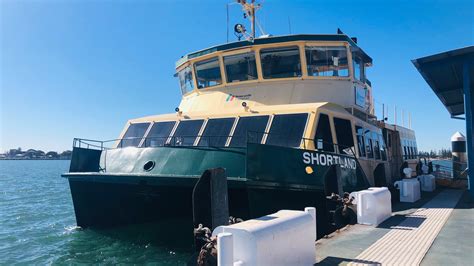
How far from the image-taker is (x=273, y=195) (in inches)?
281

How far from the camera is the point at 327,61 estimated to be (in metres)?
10.8

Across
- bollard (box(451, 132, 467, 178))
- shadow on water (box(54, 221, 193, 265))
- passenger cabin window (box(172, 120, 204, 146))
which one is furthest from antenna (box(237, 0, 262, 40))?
bollard (box(451, 132, 467, 178))

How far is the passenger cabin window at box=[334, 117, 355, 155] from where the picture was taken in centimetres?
921

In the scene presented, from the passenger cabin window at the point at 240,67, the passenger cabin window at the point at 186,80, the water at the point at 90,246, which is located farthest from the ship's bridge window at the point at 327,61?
the water at the point at 90,246

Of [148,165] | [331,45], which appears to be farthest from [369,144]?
[148,165]

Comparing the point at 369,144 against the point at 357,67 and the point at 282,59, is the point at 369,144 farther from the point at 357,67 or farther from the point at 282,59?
the point at 282,59

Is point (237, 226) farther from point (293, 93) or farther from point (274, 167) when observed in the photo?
point (293, 93)

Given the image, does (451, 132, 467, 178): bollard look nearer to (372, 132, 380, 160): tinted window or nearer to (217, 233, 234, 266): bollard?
(372, 132, 380, 160): tinted window

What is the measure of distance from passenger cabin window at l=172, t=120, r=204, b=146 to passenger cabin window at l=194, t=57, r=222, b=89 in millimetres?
2314

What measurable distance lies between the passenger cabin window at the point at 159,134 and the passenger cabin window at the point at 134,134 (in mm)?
281

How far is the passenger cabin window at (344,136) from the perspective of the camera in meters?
9.21

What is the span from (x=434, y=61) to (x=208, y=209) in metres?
9.75

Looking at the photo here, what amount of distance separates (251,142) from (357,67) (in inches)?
245

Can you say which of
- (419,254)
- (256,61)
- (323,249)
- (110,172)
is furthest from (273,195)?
(256,61)
